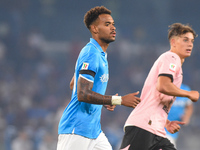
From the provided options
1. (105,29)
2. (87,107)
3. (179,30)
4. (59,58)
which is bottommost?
(87,107)

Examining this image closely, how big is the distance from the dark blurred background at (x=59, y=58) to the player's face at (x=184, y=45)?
20.4 ft

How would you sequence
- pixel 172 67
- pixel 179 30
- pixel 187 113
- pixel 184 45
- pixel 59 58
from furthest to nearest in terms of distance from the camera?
1. pixel 59 58
2. pixel 187 113
3. pixel 179 30
4. pixel 184 45
5. pixel 172 67

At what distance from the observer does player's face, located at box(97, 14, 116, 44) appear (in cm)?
431

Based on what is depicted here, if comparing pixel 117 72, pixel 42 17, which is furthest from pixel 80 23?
pixel 117 72

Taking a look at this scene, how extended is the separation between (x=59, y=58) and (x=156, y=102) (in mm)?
11776

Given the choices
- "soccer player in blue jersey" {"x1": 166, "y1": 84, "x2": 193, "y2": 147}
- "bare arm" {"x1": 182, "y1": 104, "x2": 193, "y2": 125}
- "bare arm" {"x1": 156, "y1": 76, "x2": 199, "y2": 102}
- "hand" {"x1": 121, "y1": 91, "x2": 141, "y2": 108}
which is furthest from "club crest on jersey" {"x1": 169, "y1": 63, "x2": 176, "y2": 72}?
"bare arm" {"x1": 182, "y1": 104, "x2": 193, "y2": 125}

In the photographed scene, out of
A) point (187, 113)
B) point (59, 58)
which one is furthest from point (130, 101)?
point (59, 58)

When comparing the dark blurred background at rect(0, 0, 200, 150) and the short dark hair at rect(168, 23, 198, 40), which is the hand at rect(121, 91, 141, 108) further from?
the dark blurred background at rect(0, 0, 200, 150)

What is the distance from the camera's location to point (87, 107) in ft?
13.2

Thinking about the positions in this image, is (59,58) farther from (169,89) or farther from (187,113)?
(169,89)

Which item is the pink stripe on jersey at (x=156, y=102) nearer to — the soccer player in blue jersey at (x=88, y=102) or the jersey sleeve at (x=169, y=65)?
the jersey sleeve at (x=169, y=65)

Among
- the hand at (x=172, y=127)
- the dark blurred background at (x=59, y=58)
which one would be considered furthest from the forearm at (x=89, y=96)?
the dark blurred background at (x=59, y=58)

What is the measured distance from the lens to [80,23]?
17250 millimetres

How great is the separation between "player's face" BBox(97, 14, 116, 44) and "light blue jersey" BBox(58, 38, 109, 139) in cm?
25
